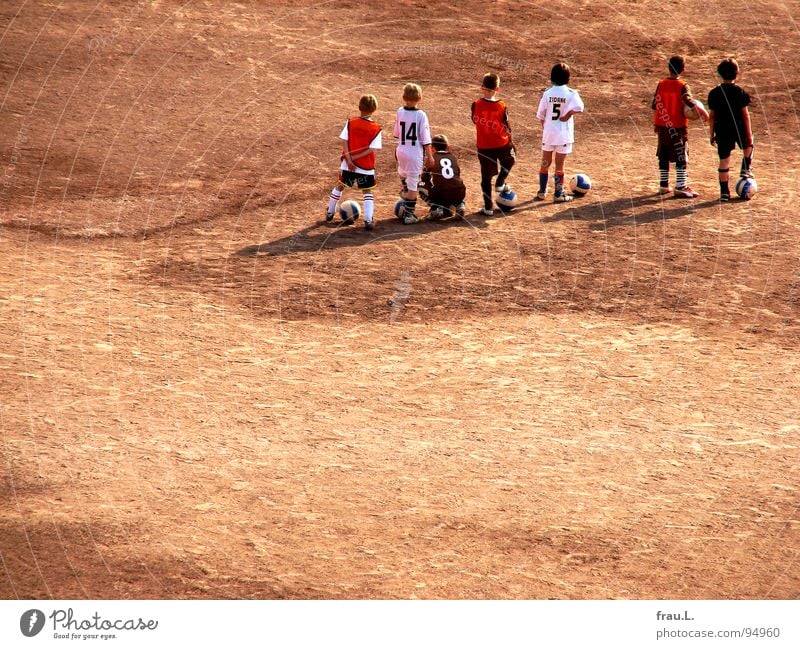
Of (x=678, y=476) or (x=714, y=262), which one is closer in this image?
(x=678, y=476)

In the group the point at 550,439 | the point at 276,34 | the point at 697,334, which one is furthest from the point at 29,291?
the point at 276,34

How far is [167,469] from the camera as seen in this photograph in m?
11.8

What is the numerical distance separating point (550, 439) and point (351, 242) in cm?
659

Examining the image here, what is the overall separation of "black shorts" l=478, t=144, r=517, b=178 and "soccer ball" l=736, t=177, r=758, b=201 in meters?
4.18

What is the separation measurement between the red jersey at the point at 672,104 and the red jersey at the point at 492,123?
2896 mm

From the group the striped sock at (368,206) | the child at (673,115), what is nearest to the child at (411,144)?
the striped sock at (368,206)

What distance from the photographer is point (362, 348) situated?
1484cm

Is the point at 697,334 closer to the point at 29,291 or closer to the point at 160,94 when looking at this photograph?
the point at 29,291

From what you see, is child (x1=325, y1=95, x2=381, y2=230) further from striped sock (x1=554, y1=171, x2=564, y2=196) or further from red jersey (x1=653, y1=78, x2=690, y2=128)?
red jersey (x1=653, y1=78, x2=690, y2=128)

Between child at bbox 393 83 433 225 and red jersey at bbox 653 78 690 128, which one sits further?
red jersey at bbox 653 78 690 128

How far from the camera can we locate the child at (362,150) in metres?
18.1

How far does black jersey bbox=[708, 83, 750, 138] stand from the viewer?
19281mm

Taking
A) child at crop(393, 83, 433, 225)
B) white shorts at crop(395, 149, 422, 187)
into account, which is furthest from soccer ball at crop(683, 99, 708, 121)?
white shorts at crop(395, 149, 422, 187)

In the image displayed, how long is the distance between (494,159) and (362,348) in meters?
5.74
